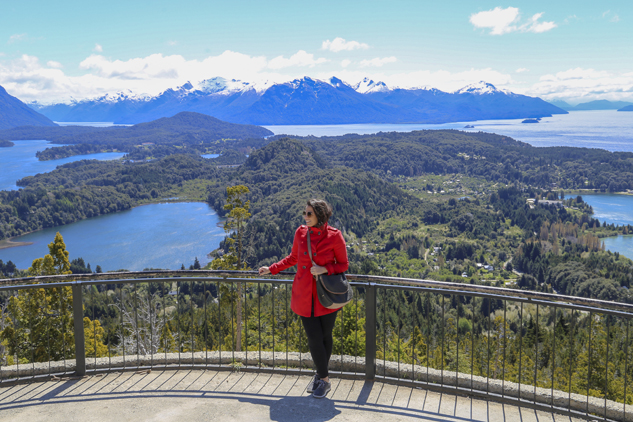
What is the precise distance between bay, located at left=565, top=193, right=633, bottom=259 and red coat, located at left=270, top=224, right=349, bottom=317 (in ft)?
466

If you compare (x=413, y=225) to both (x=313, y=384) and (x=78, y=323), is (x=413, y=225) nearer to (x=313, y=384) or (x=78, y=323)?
(x=313, y=384)

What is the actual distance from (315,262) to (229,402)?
1645mm

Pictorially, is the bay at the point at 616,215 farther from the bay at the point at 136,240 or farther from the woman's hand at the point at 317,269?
the woman's hand at the point at 317,269

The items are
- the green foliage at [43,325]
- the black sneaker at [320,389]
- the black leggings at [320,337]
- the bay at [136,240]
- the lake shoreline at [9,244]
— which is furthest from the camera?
the lake shoreline at [9,244]

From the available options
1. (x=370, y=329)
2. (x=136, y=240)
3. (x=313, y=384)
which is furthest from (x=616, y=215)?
(x=313, y=384)

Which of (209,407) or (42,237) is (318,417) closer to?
(209,407)

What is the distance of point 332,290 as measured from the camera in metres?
4.10

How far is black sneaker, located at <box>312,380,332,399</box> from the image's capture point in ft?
14.7

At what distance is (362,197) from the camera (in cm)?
18312

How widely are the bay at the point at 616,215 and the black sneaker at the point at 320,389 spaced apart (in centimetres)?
14182

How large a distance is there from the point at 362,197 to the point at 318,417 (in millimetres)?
180099

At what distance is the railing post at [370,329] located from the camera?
15.5ft

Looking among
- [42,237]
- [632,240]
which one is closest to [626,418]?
[42,237]

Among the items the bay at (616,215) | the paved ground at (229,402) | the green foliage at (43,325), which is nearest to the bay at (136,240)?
the green foliage at (43,325)
